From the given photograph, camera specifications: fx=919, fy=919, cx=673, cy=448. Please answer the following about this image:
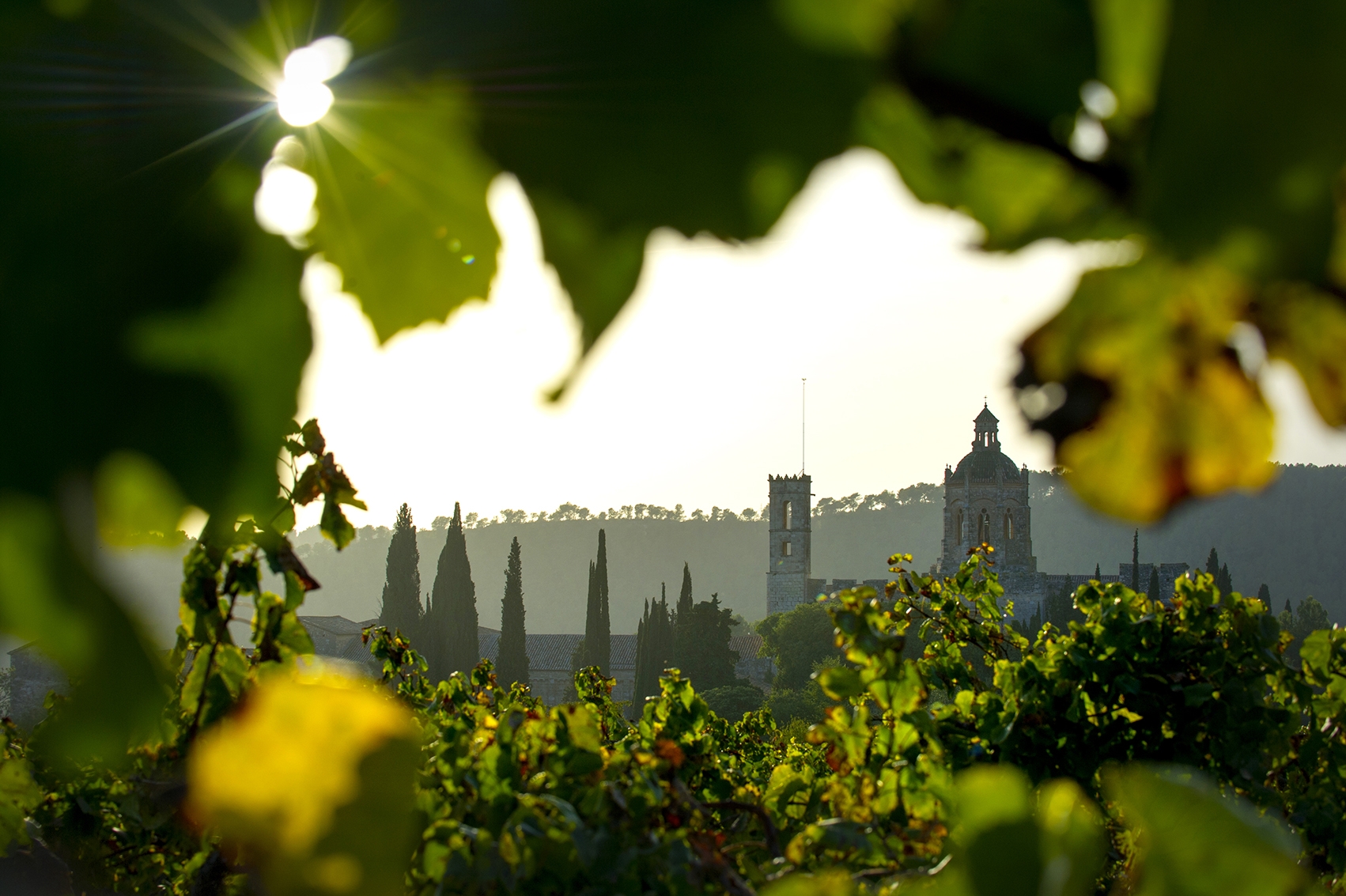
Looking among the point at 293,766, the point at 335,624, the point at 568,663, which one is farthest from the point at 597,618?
the point at 293,766

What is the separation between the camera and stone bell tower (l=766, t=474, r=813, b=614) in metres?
45.0

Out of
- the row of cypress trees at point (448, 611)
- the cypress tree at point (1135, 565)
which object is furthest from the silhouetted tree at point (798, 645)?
the cypress tree at point (1135, 565)

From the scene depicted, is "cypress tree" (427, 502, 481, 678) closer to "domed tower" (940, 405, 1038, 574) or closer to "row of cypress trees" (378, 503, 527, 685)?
"row of cypress trees" (378, 503, 527, 685)

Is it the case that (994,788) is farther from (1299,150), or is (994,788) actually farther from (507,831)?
(507,831)

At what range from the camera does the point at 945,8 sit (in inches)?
11.5

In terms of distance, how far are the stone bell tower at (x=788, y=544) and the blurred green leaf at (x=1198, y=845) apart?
4505 cm

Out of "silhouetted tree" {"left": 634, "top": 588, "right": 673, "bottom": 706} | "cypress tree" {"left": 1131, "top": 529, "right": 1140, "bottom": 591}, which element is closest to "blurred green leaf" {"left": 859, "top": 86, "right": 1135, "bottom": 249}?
"cypress tree" {"left": 1131, "top": 529, "right": 1140, "bottom": 591}

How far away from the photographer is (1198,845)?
12.0 inches

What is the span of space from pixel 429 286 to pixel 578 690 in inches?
220

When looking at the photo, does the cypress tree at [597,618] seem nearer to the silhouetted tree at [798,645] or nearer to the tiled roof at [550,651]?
the tiled roof at [550,651]

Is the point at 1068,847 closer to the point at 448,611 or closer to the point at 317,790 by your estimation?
the point at 317,790

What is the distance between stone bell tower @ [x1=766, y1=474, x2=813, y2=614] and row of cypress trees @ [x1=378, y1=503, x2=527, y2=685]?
16691 millimetres

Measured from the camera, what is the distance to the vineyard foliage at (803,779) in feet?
1.06

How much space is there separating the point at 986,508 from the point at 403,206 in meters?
41.3
